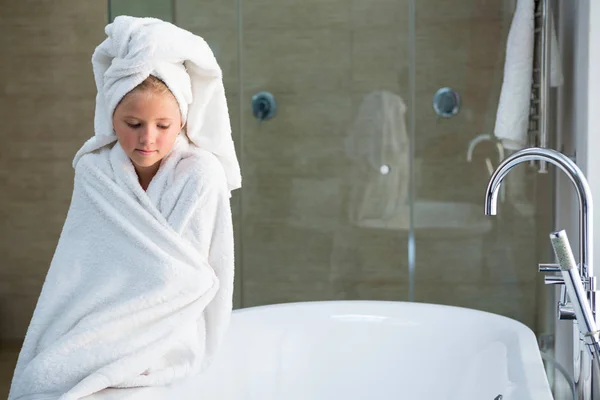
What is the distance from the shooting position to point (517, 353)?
200cm

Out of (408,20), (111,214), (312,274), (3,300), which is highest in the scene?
(408,20)

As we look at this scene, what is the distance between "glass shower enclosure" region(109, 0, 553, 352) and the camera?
131 inches

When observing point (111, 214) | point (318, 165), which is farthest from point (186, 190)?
point (318, 165)

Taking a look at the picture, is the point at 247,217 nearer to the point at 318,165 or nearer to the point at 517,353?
the point at 318,165

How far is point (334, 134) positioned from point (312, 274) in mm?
584

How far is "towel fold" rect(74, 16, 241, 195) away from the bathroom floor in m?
2.37

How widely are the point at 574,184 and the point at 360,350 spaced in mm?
972

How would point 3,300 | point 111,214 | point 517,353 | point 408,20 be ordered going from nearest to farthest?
point 111,214 < point 517,353 < point 408,20 < point 3,300

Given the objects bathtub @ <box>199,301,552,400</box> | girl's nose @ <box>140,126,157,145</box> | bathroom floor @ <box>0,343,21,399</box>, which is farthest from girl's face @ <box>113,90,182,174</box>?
bathroom floor @ <box>0,343,21,399</box>

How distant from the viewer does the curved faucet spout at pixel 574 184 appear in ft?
5.49

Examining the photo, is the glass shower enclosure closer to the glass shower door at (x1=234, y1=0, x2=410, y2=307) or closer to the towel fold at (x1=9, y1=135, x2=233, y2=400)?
the glass shower door at (x1=234, y1=0, x2=410, y2=307)

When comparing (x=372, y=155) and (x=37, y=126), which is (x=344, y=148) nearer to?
(x=372, y=155)

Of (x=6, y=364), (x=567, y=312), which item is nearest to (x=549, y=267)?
(x=567, y=312)

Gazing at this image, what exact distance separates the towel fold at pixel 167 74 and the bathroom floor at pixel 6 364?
2.37 metres
